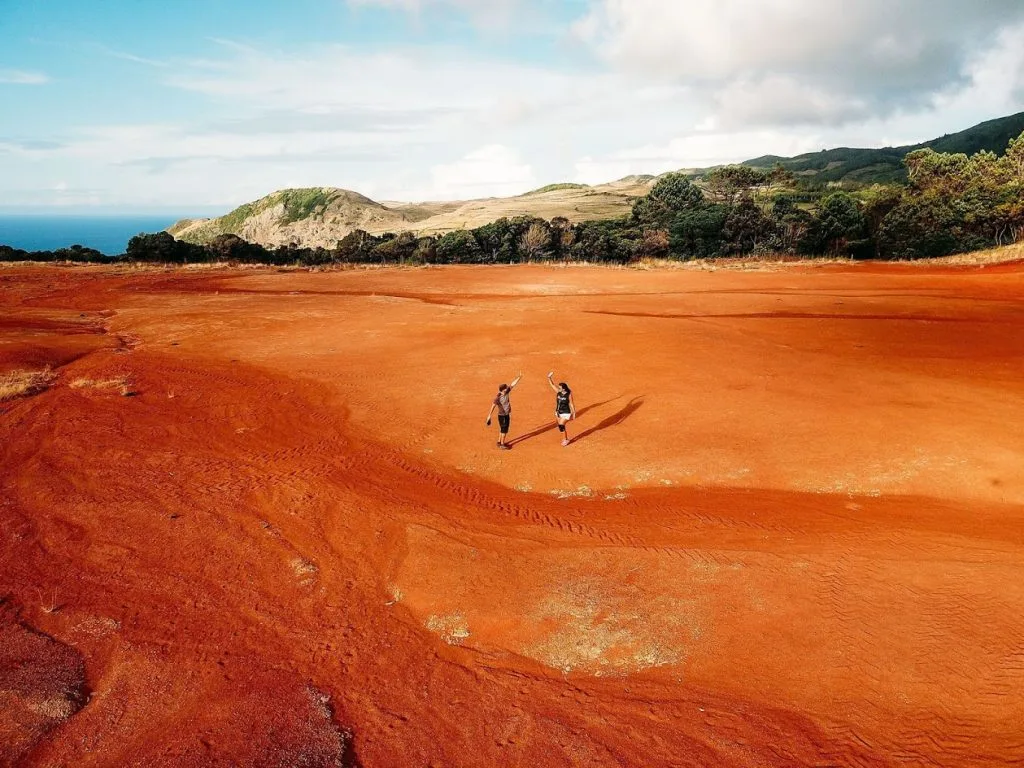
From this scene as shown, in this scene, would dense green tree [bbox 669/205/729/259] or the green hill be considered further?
the green hill

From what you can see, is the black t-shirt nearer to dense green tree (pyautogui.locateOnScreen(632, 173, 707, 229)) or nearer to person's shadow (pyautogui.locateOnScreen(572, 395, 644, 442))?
person's shadow (pyautogui.locateOnScreen(572, 395, 644, 442))

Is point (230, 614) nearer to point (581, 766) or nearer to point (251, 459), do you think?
point (581, 766)

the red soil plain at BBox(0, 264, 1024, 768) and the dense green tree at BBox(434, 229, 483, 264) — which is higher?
the dense green tree at BBox(434, 229, 483, 264)

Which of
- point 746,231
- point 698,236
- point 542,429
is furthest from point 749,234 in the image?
point 542,429

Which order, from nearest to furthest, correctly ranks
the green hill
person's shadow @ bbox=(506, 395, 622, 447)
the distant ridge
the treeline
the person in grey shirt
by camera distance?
the person in grey shirt → person's shadow @ bbox=(506, 395, 622, 447) → the treeline → the distant ridge → the green hill

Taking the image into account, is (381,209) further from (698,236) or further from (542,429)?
(542,429)

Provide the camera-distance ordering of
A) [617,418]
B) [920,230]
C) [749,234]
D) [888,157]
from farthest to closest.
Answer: [888,157]
[749,234]
[920,230]
[617,418]

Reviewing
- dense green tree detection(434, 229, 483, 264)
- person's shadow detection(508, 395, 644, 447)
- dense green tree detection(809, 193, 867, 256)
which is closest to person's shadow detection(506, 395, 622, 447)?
person's shadow detection(508, 395, 644, 447)
